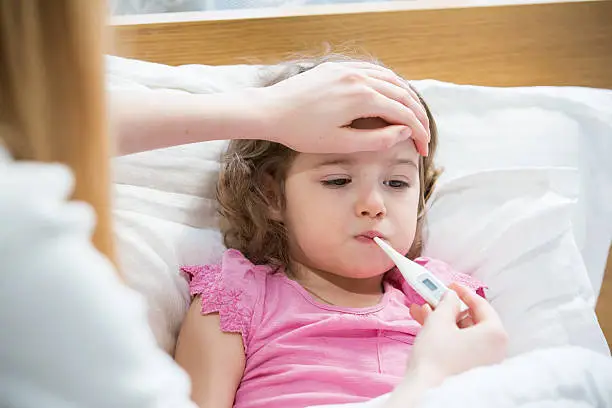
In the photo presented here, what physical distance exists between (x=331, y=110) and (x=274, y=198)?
193 millimetres

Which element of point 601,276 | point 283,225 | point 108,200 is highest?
point 108,200

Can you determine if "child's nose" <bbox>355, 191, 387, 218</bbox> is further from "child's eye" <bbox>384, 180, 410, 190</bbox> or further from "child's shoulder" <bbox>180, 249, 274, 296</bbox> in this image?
"child's shoulder" <bbox>180, 249, 274, 296</bbox>

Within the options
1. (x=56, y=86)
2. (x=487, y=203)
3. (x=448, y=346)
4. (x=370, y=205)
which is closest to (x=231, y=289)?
(x=370, y=205)

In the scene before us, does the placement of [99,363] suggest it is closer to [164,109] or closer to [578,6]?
[164,109]

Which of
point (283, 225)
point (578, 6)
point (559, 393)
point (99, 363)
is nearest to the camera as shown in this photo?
point (99, 363)

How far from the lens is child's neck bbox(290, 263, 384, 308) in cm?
111

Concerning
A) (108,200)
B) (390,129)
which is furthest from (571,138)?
(108,200)

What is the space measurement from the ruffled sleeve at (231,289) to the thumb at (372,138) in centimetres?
22

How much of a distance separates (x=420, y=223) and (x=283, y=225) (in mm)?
216

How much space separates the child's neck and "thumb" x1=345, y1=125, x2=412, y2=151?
0.20m

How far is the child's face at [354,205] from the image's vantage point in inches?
40.8

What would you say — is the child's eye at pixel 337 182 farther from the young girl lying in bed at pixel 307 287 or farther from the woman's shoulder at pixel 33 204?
the woman's shoulder at pixel 33 204

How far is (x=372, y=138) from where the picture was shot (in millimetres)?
1011

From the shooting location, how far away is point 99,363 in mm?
A: 450
